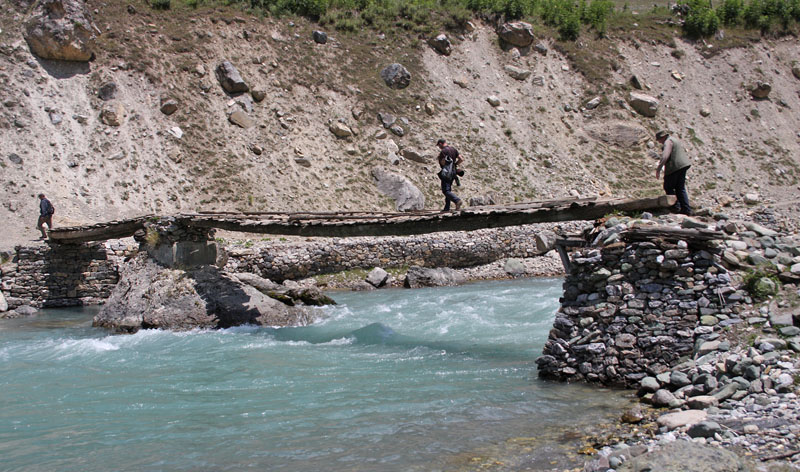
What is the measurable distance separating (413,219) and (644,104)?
2965 cm

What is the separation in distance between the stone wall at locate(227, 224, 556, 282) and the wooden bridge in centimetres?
578

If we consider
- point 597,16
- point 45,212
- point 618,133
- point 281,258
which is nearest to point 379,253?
point 281,258

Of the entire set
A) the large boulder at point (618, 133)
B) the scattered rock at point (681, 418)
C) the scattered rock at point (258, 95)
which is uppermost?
the scattered rock at point (258, 95)

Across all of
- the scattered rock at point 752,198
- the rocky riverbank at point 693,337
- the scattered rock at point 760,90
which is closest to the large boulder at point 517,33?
the scattered rock at point 760,90

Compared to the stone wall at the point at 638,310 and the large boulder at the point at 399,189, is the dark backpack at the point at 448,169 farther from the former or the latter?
A: the large boulder at the point at 399,189

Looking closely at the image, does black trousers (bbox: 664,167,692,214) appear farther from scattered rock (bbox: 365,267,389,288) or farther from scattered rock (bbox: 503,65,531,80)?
scattered rock (bbox: 503,65,531,80)

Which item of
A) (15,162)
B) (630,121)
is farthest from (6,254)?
(630,121)

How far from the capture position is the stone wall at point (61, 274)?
19.8m

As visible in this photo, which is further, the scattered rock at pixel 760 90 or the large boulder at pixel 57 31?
the scattered rock at pixel 760 90

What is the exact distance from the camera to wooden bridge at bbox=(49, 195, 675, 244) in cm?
1000

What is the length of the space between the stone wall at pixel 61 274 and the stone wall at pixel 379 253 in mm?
4319

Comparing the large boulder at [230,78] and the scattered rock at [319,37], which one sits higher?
the scattered rock at [319,37]

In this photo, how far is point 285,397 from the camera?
8406 millimetres

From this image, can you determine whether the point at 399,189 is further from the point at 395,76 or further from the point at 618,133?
the point at 618,133
